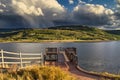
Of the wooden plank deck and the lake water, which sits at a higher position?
the wooden plank deck

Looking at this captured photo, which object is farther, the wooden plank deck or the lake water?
the lake water

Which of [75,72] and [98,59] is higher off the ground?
[75,72]

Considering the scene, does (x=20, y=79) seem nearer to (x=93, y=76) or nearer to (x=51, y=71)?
(x=51, y=71)

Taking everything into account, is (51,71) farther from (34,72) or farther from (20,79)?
(20,79)

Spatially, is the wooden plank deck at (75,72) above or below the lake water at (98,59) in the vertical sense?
above

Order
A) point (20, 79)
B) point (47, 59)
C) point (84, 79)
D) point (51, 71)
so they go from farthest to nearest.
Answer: point (47, 59) < point (84, 79) < point (51, 71) < point (20, 79)

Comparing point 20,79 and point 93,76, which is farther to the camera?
point 93,76

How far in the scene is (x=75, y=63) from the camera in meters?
26.6

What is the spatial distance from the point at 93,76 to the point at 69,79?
704 centimetres

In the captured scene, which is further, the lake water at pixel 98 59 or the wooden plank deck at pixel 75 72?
the lake water at pixel 98 59

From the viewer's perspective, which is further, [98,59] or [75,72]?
[98,59]

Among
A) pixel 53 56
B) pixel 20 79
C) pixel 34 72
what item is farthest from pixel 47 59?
pixel 20 79

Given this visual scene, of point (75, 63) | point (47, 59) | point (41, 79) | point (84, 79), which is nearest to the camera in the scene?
point (41, 79)

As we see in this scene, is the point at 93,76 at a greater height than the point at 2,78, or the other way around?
the point at 2,78
